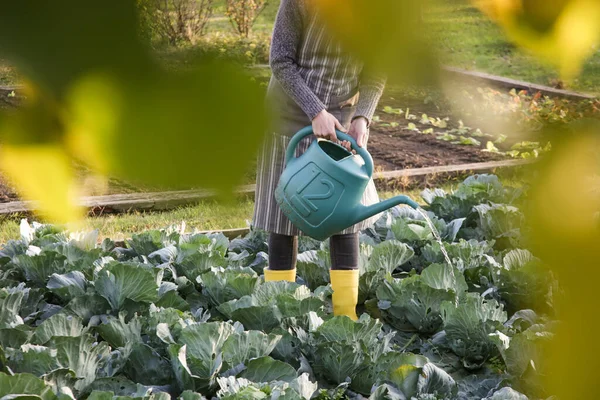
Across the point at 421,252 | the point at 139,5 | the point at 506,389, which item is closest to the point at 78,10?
the point at 139,5

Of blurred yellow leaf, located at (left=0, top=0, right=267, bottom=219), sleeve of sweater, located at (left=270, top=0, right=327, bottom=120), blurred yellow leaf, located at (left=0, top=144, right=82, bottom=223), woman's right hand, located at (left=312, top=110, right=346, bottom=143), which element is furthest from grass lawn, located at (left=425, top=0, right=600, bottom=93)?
woman's right hand, located at (left=312, top=110, right=346, bottom=143)

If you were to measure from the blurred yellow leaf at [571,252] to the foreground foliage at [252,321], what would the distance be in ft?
5.43

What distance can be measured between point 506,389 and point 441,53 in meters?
2.32

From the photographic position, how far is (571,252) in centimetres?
40

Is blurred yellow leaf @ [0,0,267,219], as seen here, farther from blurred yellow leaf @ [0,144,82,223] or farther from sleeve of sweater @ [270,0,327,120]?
sleeve of sweater @ [270,0,327,120]

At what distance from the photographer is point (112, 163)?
1.44 ft

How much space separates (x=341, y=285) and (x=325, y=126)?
0.80 metres

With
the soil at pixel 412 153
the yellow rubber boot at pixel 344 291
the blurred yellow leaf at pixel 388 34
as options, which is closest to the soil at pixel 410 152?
the soil at pixel 412 153

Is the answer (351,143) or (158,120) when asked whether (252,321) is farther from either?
(158,120)

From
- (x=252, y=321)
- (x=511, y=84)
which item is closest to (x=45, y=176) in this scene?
(x=511, y=84)

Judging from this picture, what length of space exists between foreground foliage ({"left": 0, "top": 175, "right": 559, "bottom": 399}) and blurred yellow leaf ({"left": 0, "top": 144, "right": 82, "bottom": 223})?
1655mm

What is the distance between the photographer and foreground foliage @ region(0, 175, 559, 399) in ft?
8.66

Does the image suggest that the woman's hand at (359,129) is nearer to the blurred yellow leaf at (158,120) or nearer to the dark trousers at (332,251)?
the dark trousers at (332,251)

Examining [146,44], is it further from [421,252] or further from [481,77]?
[421,252]
